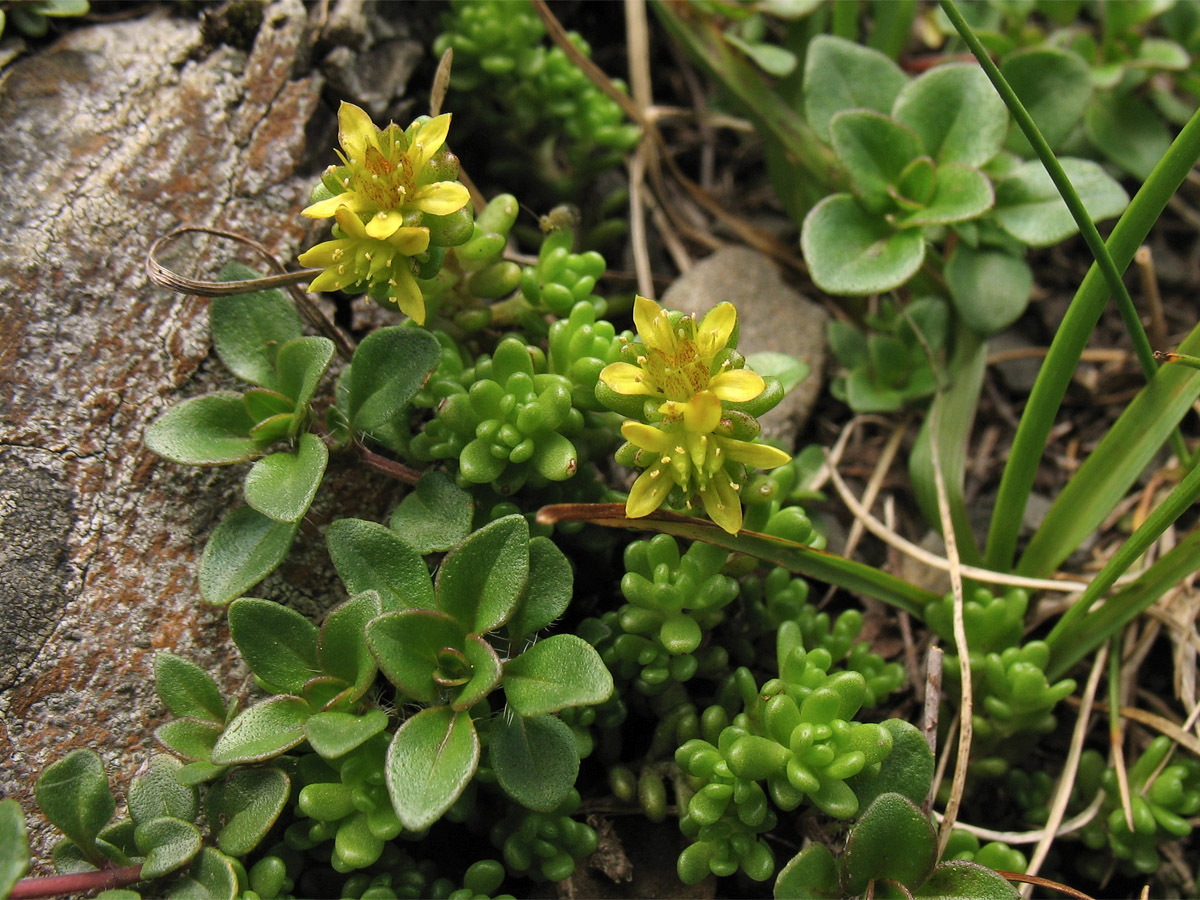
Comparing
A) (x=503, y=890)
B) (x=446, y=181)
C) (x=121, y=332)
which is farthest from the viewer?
(x=121, y=332)

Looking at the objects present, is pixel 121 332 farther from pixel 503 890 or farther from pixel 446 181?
pixel 503 890

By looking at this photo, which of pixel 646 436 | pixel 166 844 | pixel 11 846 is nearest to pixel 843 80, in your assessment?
pixel 646 436

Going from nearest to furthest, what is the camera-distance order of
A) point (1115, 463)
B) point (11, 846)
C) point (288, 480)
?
point (11, 846)
point (288, 480)
point (1115, 463)

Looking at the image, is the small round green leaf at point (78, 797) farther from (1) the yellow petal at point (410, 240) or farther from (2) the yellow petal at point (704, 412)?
(2) the yellow petal at point (704, 412)

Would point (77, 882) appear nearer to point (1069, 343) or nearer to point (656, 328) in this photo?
point (656, 328)

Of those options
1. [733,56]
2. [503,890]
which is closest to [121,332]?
[503,890]

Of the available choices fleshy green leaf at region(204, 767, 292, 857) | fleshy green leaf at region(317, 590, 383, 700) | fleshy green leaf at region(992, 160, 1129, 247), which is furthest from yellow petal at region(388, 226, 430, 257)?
fleshy green leaf at region(992, 160, 1129, 247)

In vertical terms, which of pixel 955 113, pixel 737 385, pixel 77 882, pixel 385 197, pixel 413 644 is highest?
pixel 955 113
